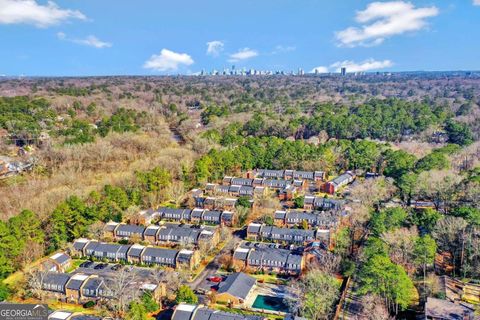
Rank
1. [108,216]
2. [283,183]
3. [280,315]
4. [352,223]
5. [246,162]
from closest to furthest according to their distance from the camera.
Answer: [280,315] → [352,223] → [108,216] → [283,183] → [246,162]

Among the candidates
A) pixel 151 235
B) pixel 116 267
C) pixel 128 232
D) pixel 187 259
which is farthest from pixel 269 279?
pixel 128 232

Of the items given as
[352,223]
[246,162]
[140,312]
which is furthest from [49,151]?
Result: [352,223]

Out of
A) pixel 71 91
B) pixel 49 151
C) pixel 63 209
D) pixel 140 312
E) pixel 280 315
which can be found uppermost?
pixel 71 91

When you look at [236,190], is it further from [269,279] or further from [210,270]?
[269,279]

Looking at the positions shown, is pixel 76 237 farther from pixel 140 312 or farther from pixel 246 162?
pixel 246 162

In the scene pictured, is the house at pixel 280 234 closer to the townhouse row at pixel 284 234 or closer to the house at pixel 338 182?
the townhouse row at pixel 284 234

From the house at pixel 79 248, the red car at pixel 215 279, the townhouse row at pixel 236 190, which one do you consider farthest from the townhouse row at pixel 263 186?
the red car at pixel 215 279
